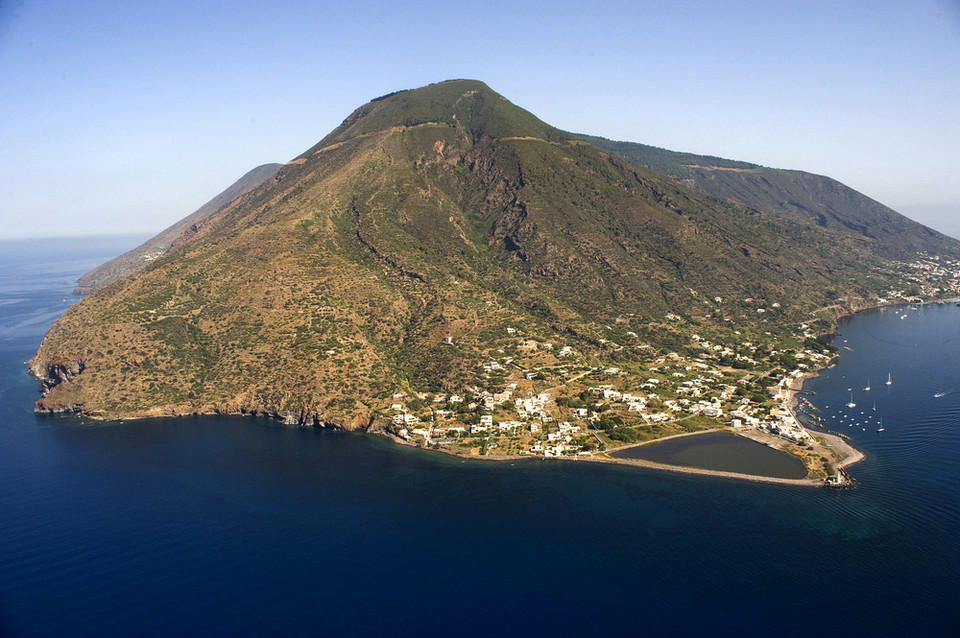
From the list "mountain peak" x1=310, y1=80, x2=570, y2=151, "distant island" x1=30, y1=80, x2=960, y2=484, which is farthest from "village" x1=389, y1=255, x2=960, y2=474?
"mountain peak" x1=310, y1=80, x2=570, y2=151

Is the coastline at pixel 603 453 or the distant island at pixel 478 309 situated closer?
the coastline at pixel 603 453

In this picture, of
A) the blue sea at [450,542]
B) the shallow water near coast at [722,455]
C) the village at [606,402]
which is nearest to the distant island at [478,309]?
the village at [606,402]

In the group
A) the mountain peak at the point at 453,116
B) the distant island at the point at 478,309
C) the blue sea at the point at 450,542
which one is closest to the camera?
the blue sea at the point at 450,542

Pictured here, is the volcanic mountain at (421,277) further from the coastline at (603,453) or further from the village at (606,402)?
the village at (606,402)

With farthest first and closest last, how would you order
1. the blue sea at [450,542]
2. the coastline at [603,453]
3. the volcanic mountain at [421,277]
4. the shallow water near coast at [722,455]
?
the volcanic mountain at [421,277] → the shallow water near coast at [722,455] → the coastline at [603,453] → the blue sea at [450,542]

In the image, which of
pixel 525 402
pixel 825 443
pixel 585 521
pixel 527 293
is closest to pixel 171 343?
pixel 525 402

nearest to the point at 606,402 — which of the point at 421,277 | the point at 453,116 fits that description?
the point at 421,277

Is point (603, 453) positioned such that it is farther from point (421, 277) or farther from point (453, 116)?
point (453, 116)

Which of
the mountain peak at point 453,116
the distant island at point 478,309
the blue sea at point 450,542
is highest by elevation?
the mountain peak at point 453,116

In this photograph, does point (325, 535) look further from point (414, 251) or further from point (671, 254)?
point (671, 254)
